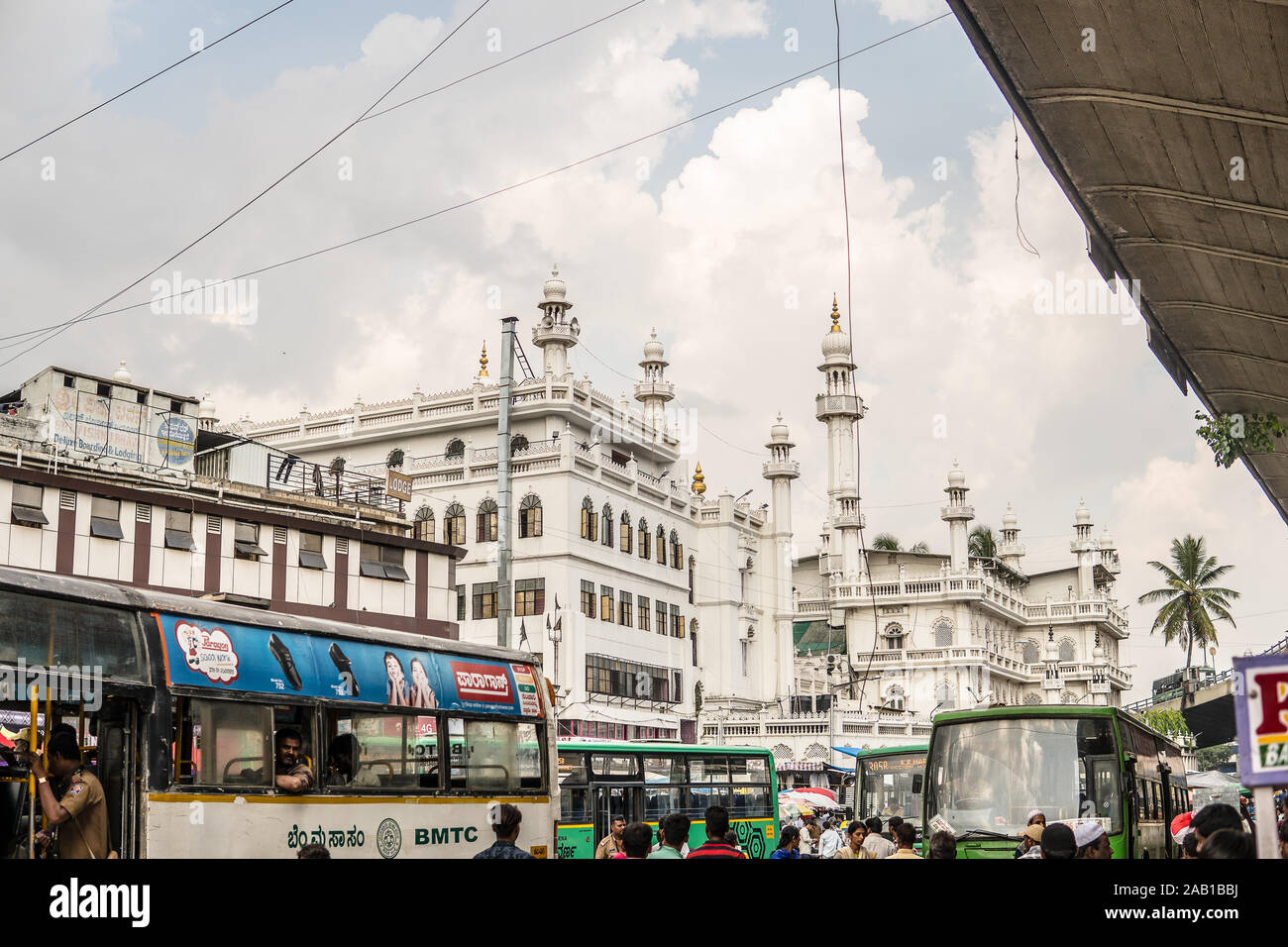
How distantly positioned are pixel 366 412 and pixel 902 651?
34457 millimetres

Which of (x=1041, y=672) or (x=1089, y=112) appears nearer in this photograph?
(x=1089, y=112)

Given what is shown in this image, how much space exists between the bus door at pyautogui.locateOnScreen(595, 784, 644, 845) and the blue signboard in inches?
370

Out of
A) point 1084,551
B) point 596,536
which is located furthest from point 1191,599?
point 596,536

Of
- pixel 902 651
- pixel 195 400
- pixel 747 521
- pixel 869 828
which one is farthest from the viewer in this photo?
pixel 902 651

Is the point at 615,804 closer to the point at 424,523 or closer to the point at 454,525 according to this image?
the point at 454,525

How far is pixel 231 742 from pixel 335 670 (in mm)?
1506

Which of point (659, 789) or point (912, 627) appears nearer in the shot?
point (659, 789)

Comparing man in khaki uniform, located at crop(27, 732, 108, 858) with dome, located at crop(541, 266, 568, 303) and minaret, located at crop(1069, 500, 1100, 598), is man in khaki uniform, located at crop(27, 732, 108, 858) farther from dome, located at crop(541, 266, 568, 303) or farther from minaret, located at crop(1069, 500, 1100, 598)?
minaret, located at crop(1069, 500, 1100, 598)

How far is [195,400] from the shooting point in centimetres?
4275

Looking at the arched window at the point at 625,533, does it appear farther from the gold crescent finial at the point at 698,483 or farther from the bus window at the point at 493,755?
the bus window at the point at 493,755

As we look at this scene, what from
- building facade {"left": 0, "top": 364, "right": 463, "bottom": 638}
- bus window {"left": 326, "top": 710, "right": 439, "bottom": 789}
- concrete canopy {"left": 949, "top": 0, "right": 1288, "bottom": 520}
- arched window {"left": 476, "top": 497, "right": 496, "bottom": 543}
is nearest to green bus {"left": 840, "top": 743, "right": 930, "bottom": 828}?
building facade {"left": 0, "top": 364, "right": 463, "bottom": 638}

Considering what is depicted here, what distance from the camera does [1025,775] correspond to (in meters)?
17.0
